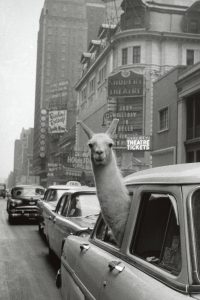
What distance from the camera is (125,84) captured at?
48.0m

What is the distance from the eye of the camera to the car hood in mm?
7601

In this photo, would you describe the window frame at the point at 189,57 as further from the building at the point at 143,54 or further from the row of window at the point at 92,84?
the row of window at the point at 92,84

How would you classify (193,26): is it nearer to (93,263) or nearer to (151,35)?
(151,35)

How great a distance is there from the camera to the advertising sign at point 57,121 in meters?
95.6

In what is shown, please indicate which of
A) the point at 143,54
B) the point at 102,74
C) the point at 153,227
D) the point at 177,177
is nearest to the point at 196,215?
the point at 177,177

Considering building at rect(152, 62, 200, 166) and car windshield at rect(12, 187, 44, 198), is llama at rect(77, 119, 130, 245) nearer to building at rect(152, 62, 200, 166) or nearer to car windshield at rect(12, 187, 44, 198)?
car windshield at rect(12, 187, 44, 198)

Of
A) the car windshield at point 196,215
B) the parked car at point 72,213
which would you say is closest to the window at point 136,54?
the parked car at point 72,213

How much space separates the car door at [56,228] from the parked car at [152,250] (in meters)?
4.47

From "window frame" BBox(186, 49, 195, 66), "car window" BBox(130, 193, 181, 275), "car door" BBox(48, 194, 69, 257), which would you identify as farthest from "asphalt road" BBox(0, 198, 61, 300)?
"window frame" BBox(186, 49, 195, 66)

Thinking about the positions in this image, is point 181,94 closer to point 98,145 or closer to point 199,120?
point 199,120

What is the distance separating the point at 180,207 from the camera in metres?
2.69

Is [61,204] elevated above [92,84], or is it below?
below

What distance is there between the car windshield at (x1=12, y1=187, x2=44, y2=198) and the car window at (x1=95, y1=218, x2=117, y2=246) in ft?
56.4

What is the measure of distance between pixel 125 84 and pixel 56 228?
39742 mm
